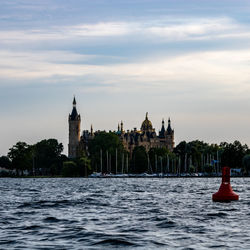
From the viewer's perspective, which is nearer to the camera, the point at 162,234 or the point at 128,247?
the point at 128,247

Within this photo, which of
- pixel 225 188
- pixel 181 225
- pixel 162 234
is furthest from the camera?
pixel 225 188

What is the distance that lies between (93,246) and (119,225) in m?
6.51

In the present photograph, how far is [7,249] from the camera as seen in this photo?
2373 centimetres

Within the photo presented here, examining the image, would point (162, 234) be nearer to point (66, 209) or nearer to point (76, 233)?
point (76, 233)

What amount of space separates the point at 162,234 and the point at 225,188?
18914 millimetres

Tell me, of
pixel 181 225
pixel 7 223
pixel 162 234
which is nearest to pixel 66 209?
pixel 7 223

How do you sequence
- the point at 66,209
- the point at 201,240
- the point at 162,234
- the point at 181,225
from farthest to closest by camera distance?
the point at 66,209, the point at 181,225, the point at 162,234, the point at 201,240

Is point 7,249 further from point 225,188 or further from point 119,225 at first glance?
point 225,188

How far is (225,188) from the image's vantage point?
46000mm

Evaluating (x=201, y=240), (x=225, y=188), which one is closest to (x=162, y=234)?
(x=201, y=240)

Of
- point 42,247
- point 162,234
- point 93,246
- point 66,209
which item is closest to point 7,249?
point 42,247

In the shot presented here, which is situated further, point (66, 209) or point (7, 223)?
point (66, 209)

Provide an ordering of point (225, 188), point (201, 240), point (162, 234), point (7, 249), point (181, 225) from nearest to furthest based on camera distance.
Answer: point (7, 249)
point (201, 240)
point (162, 234)
point (181, 225)
point (225, 188)

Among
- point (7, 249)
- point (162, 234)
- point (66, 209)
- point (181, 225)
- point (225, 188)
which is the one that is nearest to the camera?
point (7, 249)
